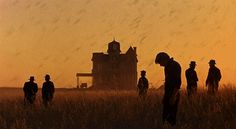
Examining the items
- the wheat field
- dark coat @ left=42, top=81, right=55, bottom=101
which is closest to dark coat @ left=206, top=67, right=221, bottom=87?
the wheat field

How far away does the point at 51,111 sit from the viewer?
52.2ft

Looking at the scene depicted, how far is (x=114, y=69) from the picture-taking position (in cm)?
7119

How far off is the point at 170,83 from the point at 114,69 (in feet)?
199

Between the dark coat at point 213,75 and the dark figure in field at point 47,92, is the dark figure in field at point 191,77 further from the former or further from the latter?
the dark figure in field at point 47,92

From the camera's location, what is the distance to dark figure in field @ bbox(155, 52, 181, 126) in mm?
10352

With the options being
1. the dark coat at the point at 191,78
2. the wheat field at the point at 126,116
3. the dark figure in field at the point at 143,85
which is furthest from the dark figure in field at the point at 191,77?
the dark figure in field at the point at 143,85

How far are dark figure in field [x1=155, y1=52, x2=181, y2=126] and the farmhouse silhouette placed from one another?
56.4 meters

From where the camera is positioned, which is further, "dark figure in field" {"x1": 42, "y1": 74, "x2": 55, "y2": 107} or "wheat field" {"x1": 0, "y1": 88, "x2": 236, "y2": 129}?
"dark figure in field" {"x1": 42, "y1": 74, "x2": 55, "y2": 107}

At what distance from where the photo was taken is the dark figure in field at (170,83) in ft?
34.0

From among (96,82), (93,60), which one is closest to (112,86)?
(96,82)

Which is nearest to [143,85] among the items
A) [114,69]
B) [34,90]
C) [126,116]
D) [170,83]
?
[34,90]

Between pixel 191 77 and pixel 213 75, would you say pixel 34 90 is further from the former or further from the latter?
pixel 213 75

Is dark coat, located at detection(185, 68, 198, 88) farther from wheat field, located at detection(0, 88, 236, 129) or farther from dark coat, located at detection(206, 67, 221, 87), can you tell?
wheat field, located at detection(0, 88, 236, 129)

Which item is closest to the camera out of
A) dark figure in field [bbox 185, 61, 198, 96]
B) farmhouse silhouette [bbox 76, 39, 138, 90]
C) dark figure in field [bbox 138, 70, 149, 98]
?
dark figure in field [bbox 185, 61, 198, 96]
